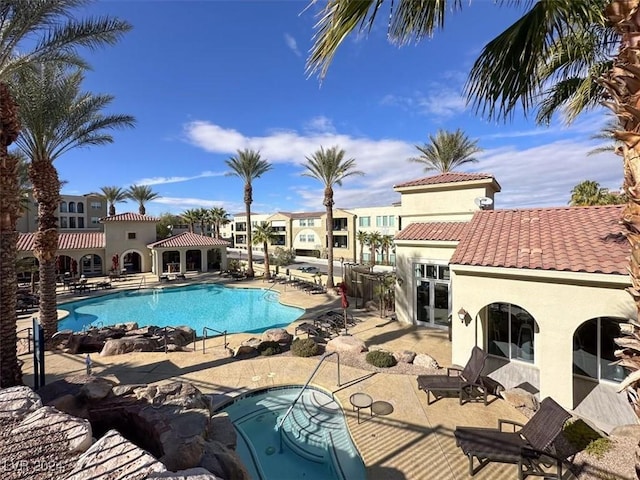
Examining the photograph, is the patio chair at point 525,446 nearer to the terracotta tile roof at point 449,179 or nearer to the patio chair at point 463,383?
the patio chair at point 463,383

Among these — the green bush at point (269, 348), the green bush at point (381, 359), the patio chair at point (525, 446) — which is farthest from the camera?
the green bush at point (269, 348)

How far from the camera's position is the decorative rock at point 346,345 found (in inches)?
498

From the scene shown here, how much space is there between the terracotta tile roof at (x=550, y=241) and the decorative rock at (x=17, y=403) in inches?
441

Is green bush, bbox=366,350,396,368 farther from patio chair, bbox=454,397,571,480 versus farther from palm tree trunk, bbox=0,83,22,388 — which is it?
palm tree trunk, bbox=0,83,22,388

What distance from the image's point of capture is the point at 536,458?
20.1 feet

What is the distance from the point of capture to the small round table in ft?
27.2

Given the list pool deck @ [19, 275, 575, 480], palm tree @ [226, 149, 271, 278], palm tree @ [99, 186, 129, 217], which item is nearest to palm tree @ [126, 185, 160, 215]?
palm tree @ [99, 186, 129, 217]

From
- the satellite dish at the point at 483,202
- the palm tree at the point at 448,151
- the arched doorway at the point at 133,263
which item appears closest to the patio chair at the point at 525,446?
the satellite dish at the point at 483,202

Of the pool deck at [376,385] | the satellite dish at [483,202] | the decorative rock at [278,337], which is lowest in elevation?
the pool deck at [376,385]

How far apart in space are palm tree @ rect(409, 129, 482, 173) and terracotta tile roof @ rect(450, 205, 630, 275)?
19030mm

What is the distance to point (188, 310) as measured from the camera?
2384cm

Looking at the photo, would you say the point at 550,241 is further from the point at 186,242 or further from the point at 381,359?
the point at 186,242

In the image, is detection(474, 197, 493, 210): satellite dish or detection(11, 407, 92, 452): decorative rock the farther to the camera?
detection(474, 197, 493, 210): satellite dish

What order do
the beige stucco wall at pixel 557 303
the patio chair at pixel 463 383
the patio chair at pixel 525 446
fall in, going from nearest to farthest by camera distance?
1. the patio chair at pixel 525 446
2. the beige stucco wall at pixel 557 303
3. the patio chair at pixel 463 383
